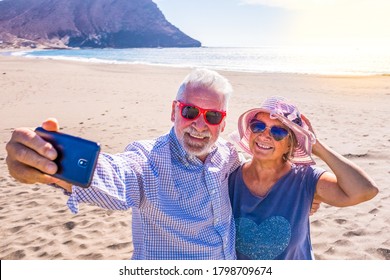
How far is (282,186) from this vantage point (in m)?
2.72

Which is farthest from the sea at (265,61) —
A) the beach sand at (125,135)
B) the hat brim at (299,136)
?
the hat brim at (299,136)

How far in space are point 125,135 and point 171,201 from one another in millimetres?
7501

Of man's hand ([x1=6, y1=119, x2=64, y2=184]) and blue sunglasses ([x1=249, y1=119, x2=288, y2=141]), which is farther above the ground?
man's hand ([x1=6, y1=119, x2=64, y2=184])

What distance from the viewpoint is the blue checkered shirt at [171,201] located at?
7.33ft

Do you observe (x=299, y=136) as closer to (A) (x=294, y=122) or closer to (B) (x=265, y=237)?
(A) (x=294, y=122)

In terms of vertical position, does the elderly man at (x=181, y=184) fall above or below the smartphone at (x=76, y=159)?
below

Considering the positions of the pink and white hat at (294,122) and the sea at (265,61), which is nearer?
the pink and white hat at (294,122)

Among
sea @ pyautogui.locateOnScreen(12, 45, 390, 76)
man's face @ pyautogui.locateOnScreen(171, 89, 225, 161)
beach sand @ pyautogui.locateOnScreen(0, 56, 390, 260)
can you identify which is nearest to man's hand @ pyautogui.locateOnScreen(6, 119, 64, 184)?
man's face @ pyautogui.locateOnScreen(171, 89, 225, 161)

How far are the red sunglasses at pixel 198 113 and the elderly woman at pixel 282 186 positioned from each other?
0.37m

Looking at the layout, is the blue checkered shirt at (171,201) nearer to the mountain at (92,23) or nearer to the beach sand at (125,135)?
the beach sand at (125,135)

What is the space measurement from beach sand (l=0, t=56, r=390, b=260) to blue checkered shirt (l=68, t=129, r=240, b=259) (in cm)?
217

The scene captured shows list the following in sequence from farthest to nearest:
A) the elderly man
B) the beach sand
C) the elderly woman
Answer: the beach sand < the elderly woman < the elderly man

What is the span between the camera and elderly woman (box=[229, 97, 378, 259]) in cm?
262

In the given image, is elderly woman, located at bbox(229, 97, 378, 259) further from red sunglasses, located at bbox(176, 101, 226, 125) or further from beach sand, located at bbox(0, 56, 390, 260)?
beach sand, located at bbox(0, 56, 390, 260)
